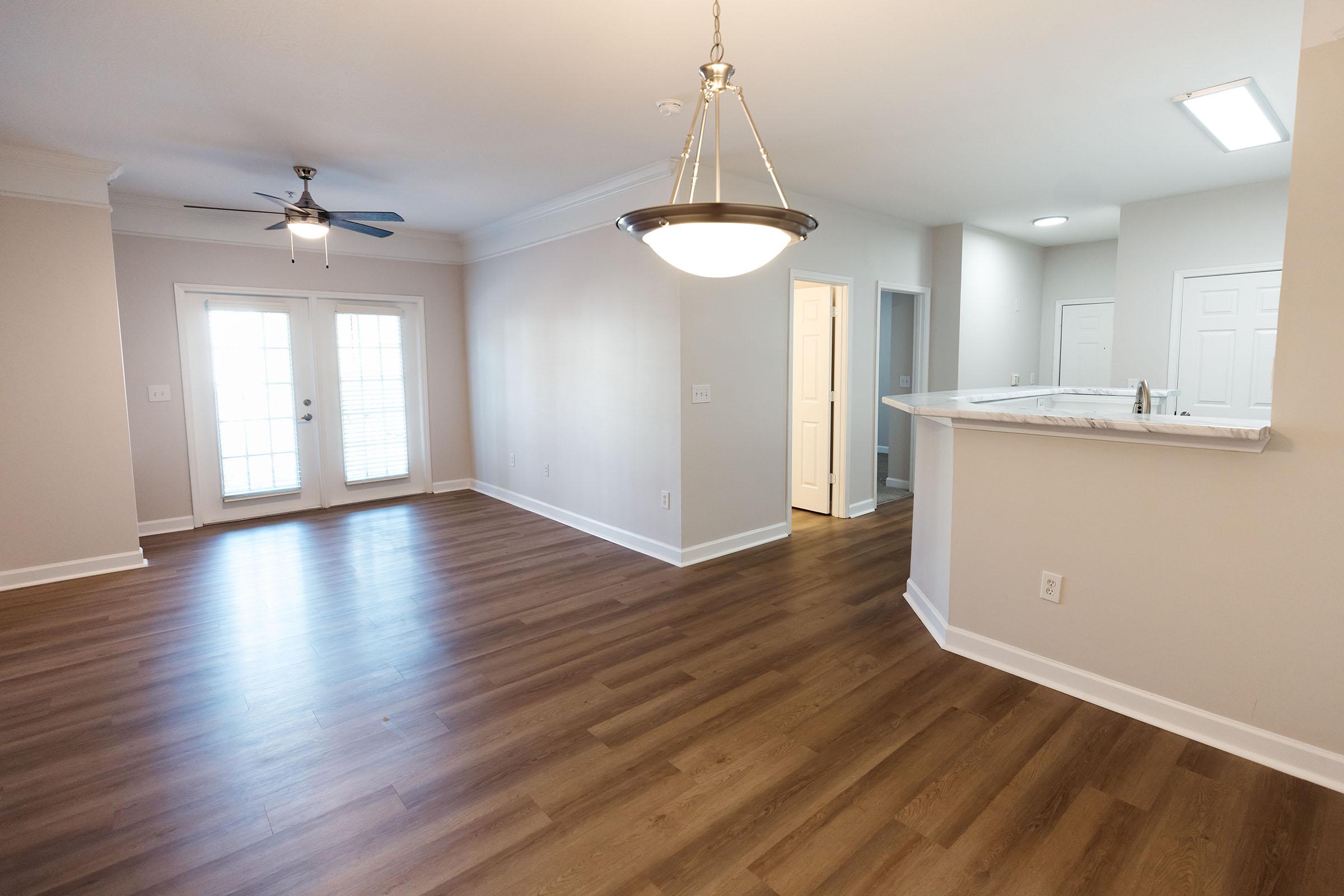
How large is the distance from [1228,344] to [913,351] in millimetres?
2374

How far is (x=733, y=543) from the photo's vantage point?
4.70 meters

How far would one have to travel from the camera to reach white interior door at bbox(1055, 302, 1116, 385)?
6.82 metres

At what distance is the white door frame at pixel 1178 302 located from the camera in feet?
15.9

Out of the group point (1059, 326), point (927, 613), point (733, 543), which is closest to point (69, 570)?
point (733, 543)

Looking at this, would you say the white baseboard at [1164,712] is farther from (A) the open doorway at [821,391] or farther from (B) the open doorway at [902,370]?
(B) the open doorway at [902,370]

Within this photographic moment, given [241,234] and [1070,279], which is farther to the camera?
[1070,279]

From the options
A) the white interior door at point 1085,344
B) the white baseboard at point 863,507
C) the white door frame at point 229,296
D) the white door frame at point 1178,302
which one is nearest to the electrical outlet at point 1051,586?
the white baseboard at point 863,507

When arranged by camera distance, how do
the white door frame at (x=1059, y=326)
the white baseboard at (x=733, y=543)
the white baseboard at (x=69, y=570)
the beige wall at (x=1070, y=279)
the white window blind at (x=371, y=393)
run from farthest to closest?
the white door frame at (x=1059, y=326) → the beige wall at (x=1070, y=279) → the white window blind at (x=371, y=393) → the white baseboard at (x=733, y=543) → the white baseboard at (x=69, y=570)

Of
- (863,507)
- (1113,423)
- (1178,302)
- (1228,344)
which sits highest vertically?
(1178,302)

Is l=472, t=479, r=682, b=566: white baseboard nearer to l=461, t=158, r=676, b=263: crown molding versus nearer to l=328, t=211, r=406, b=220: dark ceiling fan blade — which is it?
l=461, t=158, r=676, b=263: crown molding

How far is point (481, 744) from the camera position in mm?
2383

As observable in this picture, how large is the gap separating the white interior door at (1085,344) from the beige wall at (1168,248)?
1.59 meters

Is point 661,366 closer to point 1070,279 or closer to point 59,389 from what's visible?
point 59,389

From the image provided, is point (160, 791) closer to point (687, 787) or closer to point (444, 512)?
point (687, 787)
